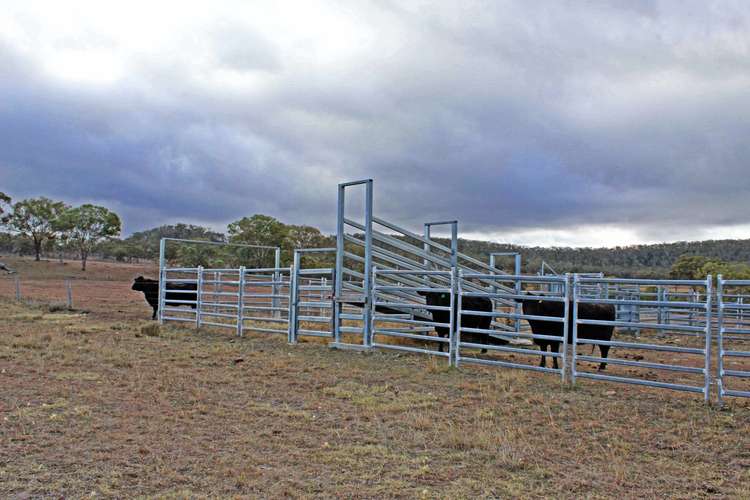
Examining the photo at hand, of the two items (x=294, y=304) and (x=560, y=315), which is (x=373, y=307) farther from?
(x=560, y=315)

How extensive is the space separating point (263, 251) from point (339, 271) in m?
29.7

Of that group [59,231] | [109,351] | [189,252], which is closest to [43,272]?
[59,231]

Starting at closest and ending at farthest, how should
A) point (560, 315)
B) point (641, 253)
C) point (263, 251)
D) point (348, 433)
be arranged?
point (348, 433), point (560, 315), point (263, 251), point (641, 253)

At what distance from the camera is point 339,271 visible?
11.4 metres

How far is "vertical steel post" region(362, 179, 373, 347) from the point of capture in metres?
10.9

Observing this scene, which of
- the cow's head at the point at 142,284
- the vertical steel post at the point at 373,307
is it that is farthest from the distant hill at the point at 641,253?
the vertical steel post at the point at 373,307

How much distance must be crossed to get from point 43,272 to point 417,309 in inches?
2138

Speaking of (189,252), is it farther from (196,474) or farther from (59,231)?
(196,474)

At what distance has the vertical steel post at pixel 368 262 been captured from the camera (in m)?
10.9

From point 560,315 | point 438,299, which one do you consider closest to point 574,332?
point 560,315

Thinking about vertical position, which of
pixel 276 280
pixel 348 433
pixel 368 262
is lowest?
pixel 348 433

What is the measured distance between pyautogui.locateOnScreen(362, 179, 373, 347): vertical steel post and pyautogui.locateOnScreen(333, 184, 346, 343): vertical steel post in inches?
22.8

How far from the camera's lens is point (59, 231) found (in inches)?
2552

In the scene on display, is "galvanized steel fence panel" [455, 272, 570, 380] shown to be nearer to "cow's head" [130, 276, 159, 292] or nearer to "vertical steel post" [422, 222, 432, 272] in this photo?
"vertical steel post" [422, 222, 432, 272]
